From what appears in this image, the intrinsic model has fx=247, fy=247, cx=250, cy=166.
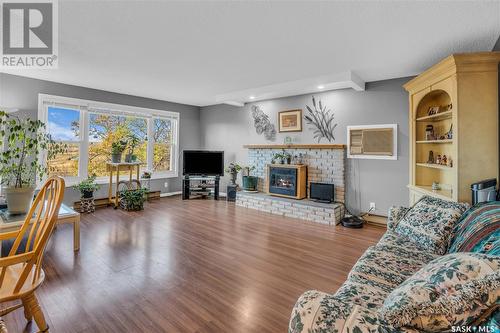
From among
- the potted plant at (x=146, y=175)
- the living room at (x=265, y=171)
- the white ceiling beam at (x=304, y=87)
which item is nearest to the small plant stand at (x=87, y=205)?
the living room at (x=265, y=171)

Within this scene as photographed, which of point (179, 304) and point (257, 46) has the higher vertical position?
point (257, 46)

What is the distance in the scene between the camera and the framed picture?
518 cm

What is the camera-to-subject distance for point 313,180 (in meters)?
4.95

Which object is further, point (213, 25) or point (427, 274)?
point (213, 25)

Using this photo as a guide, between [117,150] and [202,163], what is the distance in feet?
6.43

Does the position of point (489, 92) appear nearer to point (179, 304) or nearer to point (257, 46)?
point (257, 46)

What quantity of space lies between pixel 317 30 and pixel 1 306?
144 inches

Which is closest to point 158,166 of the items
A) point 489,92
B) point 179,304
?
Answer: point 179,304

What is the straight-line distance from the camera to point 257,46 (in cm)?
290

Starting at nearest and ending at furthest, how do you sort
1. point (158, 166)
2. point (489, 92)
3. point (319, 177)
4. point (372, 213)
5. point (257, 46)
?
point (489, 92) < point (257, 46) < point (372, 213) < point (319, 177) < point (158, 166)

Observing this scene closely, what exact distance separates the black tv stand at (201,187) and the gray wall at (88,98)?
2.19 feet

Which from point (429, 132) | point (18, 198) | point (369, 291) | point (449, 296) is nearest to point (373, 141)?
point (429, 132)

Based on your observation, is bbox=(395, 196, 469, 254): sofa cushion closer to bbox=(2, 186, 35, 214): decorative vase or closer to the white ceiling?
the white ceiling

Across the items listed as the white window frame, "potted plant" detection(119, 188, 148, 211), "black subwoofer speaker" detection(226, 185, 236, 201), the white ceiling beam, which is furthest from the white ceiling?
"black subwoofer speaker" detection(226, 185, 236, 201)
